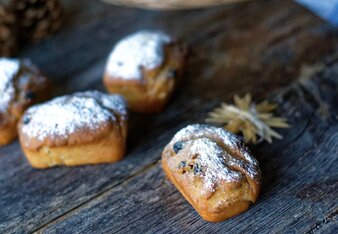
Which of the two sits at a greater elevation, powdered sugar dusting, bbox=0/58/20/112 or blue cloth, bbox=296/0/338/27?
blue cloth, bbox=296/0/338/27

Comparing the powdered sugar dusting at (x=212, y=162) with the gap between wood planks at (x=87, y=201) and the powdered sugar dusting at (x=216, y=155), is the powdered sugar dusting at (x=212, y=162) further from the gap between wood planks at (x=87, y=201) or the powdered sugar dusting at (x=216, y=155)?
the gap between wood planks at (x=87, y=201)

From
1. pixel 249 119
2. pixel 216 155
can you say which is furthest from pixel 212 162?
pixel 249 119

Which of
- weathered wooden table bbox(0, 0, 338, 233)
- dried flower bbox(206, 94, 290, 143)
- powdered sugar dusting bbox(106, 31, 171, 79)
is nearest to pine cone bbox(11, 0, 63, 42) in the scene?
weathered wooden table bbox(0, 0, 338, 233)

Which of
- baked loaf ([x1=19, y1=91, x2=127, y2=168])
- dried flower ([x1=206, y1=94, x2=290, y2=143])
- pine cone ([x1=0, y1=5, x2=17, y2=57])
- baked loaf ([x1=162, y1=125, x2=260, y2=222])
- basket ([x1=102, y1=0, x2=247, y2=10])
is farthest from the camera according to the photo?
basket ([x1=102, y1=0, x2=247, y2=10])

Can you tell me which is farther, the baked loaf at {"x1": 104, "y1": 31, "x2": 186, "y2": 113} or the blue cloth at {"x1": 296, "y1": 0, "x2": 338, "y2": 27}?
the blue cloth at {"x1": 296, "y1": 0, "x2": 338, "y2": 27}

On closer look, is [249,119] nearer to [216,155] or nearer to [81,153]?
[216,155]

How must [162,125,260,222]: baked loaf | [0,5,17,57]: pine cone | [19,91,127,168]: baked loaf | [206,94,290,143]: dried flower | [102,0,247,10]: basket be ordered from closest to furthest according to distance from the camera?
[162,125,260,222]: baked loaf → [19,91,127,168]: baked loaf → [206,94,290,143]: dried flower → [0,5,17,57]: pine cone → [102,0,247,10]: basket

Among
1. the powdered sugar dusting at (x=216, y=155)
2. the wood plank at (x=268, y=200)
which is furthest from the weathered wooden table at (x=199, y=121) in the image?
the powdered sugar dusting at (x=216, y=155)

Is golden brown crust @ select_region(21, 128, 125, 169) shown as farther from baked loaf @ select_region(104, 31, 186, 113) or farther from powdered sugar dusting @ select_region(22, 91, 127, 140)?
baked loaf @ select_region(104, 31, 186, 113)

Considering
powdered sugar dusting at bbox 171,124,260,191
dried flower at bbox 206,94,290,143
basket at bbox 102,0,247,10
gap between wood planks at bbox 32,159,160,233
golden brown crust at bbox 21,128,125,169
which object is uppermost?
basket at bbox 102,0,247,10

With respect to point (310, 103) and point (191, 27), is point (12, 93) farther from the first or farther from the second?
point (310, 103)
